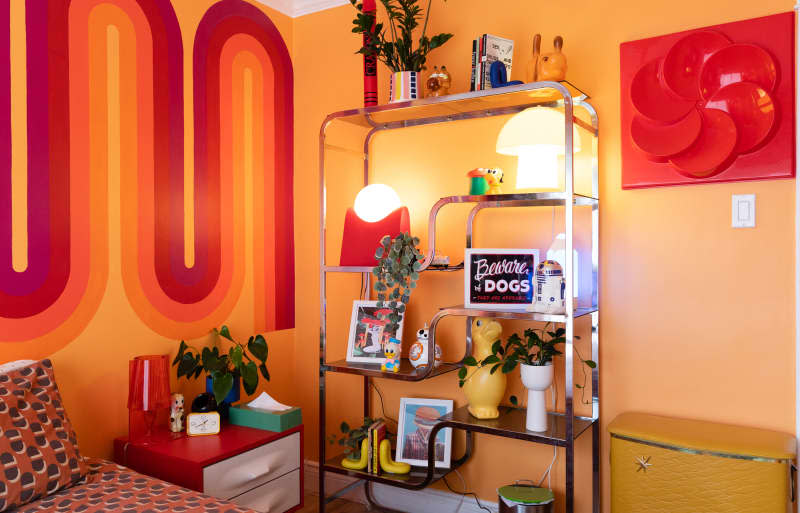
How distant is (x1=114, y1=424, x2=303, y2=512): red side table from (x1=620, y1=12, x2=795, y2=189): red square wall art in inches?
69.6

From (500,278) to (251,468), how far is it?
120cm

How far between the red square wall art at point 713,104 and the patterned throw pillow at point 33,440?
7.07 ft

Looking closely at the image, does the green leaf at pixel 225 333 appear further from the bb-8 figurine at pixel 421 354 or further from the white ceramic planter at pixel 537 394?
the white ceramic planter at pixel 537 394

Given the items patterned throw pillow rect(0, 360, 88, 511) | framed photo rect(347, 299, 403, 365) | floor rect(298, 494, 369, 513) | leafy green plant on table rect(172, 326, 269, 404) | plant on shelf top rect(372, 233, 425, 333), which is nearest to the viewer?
patterned throw pillow rect(0, 360, 88, 511)

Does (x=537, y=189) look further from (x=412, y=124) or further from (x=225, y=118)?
(x=225, y=118)

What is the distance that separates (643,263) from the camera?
2.38 metres

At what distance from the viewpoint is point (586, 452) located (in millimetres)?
2510

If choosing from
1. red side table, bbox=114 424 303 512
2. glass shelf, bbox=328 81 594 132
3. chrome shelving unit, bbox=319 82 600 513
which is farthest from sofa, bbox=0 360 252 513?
glass shelf, bbox=328 81 594 132

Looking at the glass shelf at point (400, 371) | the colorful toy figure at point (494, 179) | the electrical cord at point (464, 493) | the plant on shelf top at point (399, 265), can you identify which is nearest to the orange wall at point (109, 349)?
the glass shelf at point (400, 371)

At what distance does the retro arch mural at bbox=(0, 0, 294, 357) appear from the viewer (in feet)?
7.21

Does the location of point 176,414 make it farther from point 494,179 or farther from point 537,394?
point 494,179

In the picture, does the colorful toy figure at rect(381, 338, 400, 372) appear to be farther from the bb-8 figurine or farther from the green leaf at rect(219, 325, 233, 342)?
the green leaf at rect(219, 325, 233, 342)

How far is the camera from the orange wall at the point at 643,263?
7.13 ft

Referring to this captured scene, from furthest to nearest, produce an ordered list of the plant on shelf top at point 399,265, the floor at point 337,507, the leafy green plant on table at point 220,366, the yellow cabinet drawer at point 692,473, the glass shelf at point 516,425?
the floor at point 337,507, the leafy green plant on table at point 220,366, the plant on shelf top at point 399,265, the glass shelf at point 516,425, the yellow cabinet drawer at point 692,473
